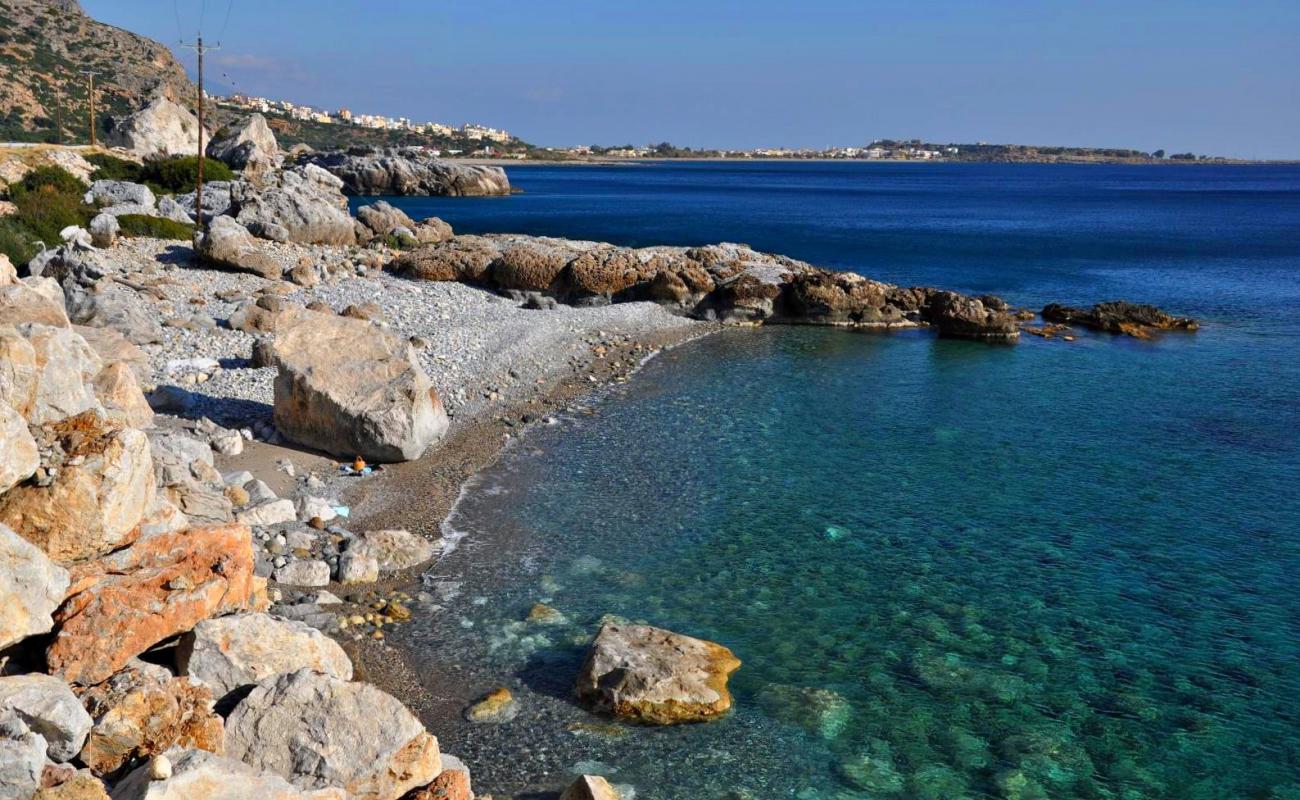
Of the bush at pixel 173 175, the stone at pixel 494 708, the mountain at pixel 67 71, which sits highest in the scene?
the mountain at pixel 67 71

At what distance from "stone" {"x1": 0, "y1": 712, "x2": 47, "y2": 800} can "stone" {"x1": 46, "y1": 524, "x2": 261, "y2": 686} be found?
2.29 m

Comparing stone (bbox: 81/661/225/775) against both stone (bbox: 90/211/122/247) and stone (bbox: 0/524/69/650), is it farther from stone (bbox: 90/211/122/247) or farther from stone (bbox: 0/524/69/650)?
stone (bbox: 90/211/122/247)

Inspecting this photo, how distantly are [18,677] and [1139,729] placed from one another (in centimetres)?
1189

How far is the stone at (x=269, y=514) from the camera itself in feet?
48.9

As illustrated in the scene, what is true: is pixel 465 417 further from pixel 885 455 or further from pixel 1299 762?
pixel 1299 762

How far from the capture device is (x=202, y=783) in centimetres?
702

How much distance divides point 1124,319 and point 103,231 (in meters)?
37.6

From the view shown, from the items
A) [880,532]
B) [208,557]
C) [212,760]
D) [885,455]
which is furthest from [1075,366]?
[212,760]

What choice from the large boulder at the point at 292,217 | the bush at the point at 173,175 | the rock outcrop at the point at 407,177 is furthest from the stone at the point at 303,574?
the rock outcrop at the point at 407,177

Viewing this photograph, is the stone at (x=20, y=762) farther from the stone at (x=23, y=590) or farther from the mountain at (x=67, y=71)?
the mountain at (x=67, y=71)

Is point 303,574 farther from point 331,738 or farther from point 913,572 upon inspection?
point 913,572

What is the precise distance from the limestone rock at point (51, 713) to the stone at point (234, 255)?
26240 mm

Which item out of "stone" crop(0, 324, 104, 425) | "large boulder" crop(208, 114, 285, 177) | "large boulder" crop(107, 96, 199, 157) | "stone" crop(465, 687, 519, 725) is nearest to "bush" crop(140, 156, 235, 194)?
"large boulder" crop(107, 96, 199, 157)

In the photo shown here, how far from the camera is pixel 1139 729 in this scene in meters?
11.8
